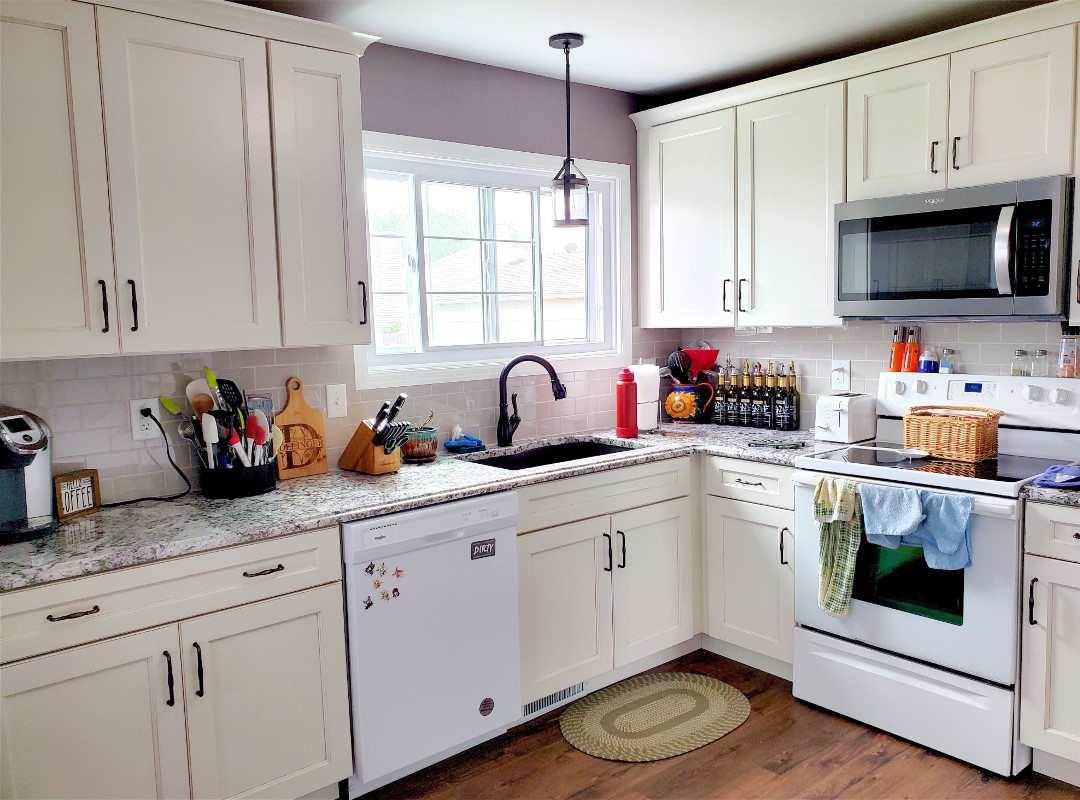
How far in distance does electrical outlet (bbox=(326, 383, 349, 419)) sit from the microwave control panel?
89.9 inches

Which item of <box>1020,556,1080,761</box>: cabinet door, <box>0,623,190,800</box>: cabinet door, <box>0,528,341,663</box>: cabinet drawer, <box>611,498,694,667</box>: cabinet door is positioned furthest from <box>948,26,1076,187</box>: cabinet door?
<box>0,623,190,800</box>: cabinet door

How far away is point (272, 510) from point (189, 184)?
36.8 inches

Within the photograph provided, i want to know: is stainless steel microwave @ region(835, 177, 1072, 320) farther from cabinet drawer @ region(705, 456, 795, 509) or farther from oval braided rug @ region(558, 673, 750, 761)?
oval braided rug @ region(558, 673, 750, 761)

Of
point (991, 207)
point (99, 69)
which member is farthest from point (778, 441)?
point (99, 69)

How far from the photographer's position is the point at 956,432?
2721mm

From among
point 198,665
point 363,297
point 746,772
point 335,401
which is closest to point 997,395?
point 746,772

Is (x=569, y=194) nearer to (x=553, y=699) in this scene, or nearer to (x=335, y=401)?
(x=335, y=401)

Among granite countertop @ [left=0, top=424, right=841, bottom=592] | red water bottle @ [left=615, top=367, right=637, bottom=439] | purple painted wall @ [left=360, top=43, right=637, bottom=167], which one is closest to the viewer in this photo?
granite countertop @ [left=0, top=424, right=841, bottom=592]

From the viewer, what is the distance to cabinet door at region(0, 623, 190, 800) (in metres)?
1.83

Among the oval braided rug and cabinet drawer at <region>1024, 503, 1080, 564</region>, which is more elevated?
cabinet drawer at <region>1024, 503, 1080, 564</region>

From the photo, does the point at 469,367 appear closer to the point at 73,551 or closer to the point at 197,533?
the point at 197,533

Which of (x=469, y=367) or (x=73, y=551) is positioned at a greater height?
(x=469, y=367)

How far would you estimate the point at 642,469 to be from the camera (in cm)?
306

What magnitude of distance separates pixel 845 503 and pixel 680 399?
3.99 feet
